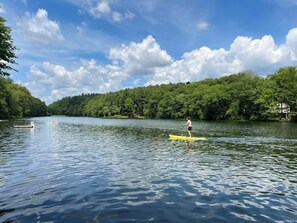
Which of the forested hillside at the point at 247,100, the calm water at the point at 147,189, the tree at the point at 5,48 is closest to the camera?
the calm water at the point at 147,189

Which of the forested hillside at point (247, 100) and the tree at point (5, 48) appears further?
the forested hillside at point (247, 100)

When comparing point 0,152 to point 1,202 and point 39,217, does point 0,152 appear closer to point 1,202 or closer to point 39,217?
point 1,202

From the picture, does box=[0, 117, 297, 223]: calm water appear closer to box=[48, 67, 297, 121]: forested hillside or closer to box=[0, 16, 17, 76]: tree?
box=[0, 16, 17, 76]: tree

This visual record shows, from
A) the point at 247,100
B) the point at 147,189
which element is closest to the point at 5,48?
the point at 147,189

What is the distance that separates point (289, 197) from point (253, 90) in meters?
130

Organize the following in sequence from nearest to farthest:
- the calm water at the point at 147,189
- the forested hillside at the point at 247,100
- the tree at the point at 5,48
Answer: the calm water at the point at 147,189
the tree at the point at 5,48
the forested hillside at the point at 247,100

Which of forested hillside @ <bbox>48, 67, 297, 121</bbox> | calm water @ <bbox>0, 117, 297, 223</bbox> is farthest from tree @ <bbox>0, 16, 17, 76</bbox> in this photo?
forested hillside @ <bbox>48, 67, 297, 121</bbox>

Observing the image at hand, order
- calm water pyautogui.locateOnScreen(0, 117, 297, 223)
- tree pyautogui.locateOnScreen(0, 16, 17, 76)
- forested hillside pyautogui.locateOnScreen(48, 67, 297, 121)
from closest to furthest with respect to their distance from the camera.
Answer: calm water pyautogui.locateOnScreen(0, 117, 297, 223), tree pyautogui.locateOnScreen(0, 16, 17, 76), forested hillside pyautogui.locateOnScreen(48, 67, 297, 121)

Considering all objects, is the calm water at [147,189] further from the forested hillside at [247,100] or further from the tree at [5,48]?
the forested hillside at [247,100]

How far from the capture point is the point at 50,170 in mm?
21000

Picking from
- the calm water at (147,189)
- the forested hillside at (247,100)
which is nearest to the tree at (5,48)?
the calm water at (147,189)

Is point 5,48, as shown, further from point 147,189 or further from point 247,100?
point 247,100

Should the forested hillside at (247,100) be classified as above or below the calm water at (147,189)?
above

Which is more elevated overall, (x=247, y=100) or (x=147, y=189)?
(x=247, y=100)
